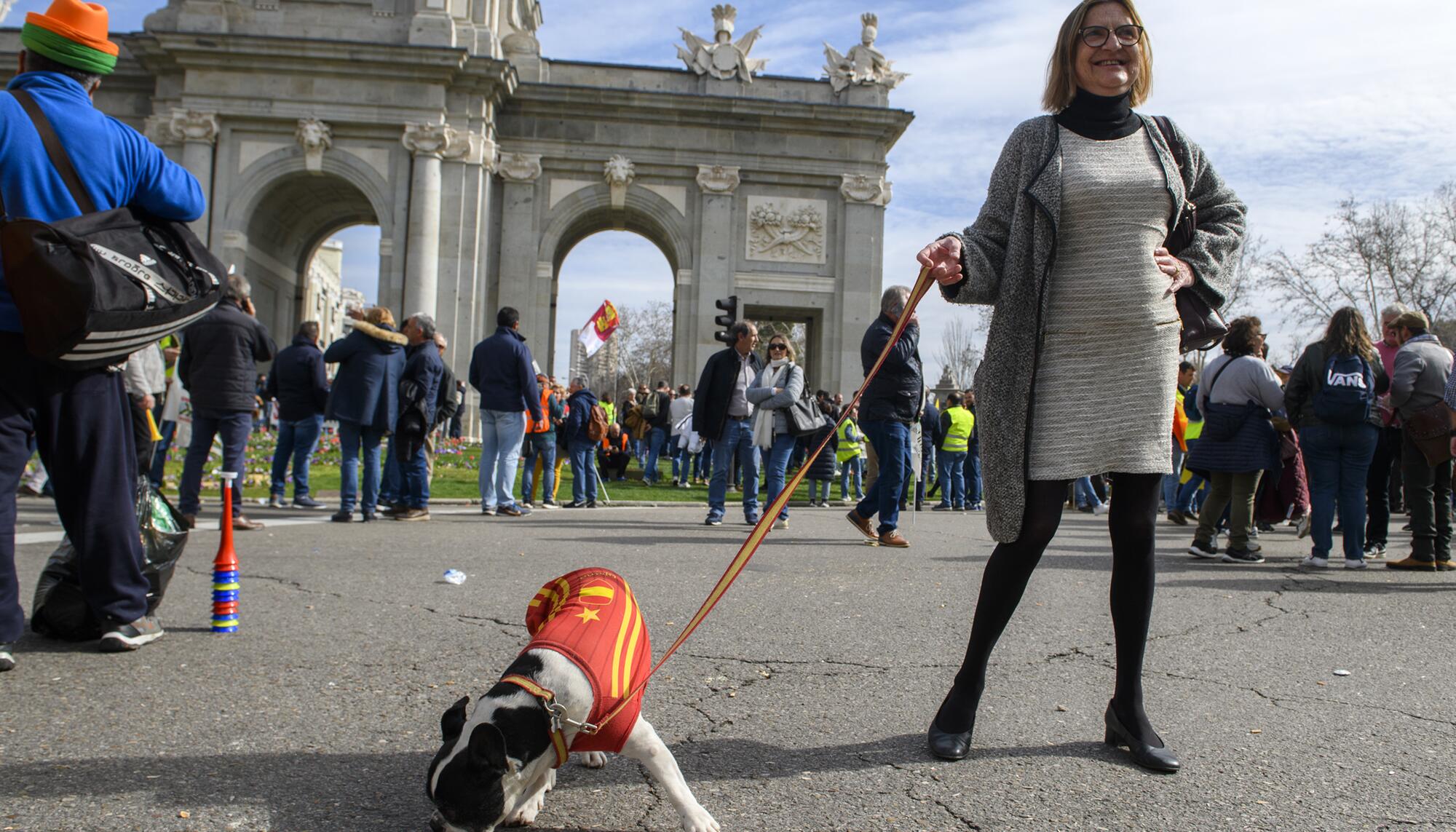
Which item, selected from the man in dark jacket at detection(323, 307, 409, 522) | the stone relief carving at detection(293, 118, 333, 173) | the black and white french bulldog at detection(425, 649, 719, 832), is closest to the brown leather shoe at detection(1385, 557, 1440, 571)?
the black and white french bulldog at detection(425, 649, 719, 832)

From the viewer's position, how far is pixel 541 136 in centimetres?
3169

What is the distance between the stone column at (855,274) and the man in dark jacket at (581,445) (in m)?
18.4

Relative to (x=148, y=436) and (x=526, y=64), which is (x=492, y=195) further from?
(x=148, y=436)

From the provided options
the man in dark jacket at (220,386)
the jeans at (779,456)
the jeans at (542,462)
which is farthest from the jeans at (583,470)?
the man in dark jacket at (220,386)

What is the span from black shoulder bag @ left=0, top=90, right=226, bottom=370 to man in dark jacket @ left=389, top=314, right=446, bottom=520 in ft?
22.2

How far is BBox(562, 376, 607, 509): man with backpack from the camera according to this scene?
13.7 metres

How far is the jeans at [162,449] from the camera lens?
11258 millimetres

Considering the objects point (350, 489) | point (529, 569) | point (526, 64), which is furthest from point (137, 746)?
point (526, 64)

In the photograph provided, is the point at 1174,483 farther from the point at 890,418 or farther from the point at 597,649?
the point at 597,649

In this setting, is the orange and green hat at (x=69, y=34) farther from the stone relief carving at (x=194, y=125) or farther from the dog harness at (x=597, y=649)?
the stone relief carving at (x=194, y=125)

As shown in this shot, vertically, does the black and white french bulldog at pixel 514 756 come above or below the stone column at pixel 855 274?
below

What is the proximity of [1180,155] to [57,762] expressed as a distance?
138 inches

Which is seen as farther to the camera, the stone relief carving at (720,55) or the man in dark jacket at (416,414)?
the stone relief carving at (720,55)

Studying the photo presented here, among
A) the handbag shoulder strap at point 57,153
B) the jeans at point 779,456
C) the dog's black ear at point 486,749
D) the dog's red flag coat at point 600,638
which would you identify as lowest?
the dog's black ear at point 486,749
